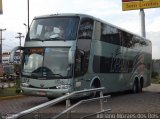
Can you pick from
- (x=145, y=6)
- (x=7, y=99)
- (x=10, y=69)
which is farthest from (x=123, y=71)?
(x=145, y=6)

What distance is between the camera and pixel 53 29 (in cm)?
1827

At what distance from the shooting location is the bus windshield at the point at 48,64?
57.6 ft

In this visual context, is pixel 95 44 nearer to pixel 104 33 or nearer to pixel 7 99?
pixel 104 33

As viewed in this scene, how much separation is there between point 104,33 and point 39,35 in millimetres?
3779

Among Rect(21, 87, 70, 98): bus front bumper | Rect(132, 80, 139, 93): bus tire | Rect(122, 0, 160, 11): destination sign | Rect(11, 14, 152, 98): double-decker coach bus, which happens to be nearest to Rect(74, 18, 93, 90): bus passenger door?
Rect(11, 14, 152, 98): double-decker coach bus

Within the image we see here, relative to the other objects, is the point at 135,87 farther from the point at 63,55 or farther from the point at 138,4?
the point at 138,4

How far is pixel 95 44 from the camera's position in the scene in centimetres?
1966

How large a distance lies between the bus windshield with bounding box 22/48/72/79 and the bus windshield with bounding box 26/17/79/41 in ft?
1.88

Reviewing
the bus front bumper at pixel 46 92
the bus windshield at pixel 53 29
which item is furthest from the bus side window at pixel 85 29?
the bus front bumper at pixel 46 92

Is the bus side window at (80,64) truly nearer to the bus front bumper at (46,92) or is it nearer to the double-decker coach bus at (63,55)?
the double-decker coach bus at (63,55)

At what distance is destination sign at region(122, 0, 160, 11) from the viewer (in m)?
49.4

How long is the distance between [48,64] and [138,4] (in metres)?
34.2

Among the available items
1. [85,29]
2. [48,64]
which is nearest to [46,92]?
[48,64]

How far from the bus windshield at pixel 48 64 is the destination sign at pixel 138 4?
108 ft
